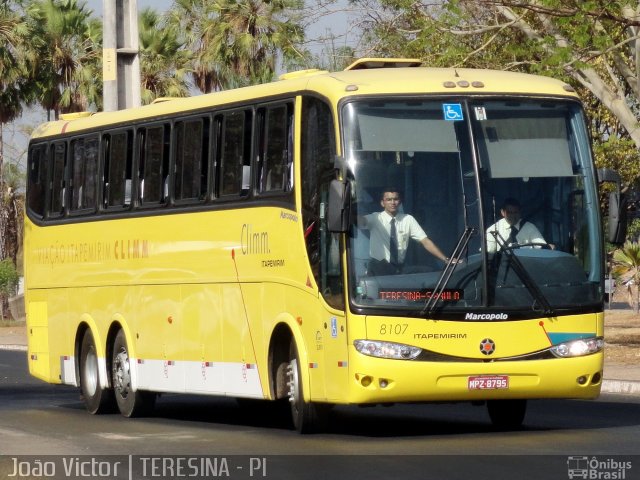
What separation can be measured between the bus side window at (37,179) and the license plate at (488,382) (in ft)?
29.7

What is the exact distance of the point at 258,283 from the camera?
626 inches

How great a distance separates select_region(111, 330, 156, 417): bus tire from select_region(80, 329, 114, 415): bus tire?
195mm

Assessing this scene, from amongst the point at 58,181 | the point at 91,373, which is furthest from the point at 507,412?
the point at 58,181

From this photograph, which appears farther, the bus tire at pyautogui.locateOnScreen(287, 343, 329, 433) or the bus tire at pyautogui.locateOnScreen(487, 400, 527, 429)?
the bus tire at pyautogui.locateOnScreen(487, 400, 527, 429)

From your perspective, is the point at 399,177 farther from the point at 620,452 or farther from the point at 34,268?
the point at 34,268

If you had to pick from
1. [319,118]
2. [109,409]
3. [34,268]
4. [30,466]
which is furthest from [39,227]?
[30,466]

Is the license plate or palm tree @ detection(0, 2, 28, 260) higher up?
palm tree @ detection(0, 2, 28, 260)

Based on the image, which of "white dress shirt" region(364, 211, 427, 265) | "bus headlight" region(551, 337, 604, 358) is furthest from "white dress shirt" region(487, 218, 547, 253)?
"bus headlight" region(551, 337, 604, 358)

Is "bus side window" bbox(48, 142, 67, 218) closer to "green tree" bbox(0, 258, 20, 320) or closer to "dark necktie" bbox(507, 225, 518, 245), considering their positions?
"dark necktie" bbox(507, 225, 518, 245)

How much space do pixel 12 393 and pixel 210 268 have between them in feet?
25.1

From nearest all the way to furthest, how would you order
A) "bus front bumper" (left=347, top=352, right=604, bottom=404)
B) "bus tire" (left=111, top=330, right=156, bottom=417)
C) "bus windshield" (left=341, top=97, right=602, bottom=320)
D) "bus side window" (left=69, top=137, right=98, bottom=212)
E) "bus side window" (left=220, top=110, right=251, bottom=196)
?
"bus front bumper" (left=347, top=352, right=604, bottom=404), "bus windshield" (left=341, top=97, right=602, bottom=320), "bus side window" (left=220, top=110, right=251, bottom=196), "bus tire" (left=111, top=330, right=156, bottom=417), "bus side window" (left=69, top=137, right=98, bottom=212)

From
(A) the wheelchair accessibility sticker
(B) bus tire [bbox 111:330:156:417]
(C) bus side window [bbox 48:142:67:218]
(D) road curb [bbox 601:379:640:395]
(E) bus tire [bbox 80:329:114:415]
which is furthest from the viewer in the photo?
(D) road curb [bbox 601:379:640:395]

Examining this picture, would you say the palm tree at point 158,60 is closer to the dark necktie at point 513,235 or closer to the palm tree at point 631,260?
the palm tree at point 631,260

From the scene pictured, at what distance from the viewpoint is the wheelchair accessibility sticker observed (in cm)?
1457
